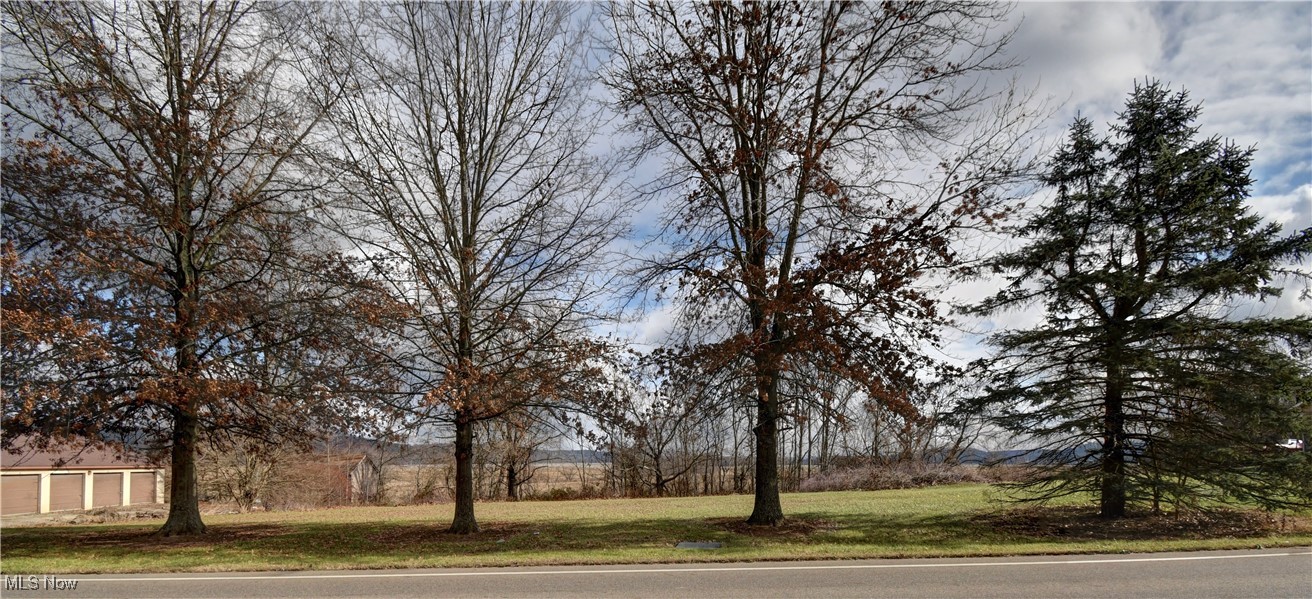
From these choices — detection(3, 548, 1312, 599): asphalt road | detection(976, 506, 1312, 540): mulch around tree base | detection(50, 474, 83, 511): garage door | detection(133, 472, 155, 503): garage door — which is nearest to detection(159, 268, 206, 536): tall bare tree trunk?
detection(3, 548, 1312, 599): asphalt road

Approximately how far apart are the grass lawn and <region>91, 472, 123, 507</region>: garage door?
3144 cm

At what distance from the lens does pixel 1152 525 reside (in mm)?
13961

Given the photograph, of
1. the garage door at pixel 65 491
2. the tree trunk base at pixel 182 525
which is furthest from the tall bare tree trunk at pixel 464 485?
the garage door at pixel 65 491

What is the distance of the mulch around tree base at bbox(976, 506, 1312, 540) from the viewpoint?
1316cm

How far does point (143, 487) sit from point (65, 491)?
639cm

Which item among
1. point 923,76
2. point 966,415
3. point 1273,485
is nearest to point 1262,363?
point 1273,485

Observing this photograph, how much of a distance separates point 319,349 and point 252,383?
1.37m

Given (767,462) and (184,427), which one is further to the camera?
(184,427)

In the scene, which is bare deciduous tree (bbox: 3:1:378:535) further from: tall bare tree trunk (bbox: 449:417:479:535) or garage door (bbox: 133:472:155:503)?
garage door (bbox: 133:472:155:503)

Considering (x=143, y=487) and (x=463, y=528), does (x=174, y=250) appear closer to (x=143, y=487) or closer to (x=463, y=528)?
(x=463, y=528)

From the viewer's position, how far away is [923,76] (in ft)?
49.8

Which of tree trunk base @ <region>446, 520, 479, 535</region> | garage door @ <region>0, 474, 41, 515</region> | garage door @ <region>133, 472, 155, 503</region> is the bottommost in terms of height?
garage door @ <region>133, 472, 155, 503</region>

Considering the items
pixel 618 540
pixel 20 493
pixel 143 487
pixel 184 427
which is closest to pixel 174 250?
pixel 184 427

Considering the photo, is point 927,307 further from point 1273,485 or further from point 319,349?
point 319,349
